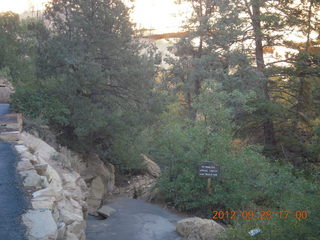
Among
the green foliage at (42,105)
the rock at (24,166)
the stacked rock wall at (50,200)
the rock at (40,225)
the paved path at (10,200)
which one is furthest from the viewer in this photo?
the green foliage at (42,105)

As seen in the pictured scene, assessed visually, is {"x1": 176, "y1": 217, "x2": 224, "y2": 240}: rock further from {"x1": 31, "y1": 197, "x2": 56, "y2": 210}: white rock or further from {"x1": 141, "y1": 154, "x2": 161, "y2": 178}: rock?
{"x1": 141, "y1": 154, "x2": 161, "y2": 178}: rock

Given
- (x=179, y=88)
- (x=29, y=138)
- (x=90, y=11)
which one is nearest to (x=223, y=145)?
(x=29, y=138)

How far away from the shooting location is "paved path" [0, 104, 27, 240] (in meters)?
5.63

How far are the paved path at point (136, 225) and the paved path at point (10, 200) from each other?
10.5 ft

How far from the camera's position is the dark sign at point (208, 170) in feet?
40.4

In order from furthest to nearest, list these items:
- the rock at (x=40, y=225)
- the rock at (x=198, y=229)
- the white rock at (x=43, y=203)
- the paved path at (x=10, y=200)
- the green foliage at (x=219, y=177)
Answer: the green foliage at (x=219, y=177) → the rock at (x=198, y=229) → the white rock at (x=43, y=203) → the paved path at (x=10, y=200) → the rock at (x=40, y=225)

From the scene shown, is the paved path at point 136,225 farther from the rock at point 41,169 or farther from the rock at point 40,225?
the rock at point 40,225

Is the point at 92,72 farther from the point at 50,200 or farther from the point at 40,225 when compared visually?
the point at 40,225

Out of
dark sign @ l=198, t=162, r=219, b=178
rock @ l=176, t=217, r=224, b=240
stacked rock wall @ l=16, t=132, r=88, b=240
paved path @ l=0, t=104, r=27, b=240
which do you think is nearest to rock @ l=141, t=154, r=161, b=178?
dark sign @ l=198, t=162, r=219, b=178

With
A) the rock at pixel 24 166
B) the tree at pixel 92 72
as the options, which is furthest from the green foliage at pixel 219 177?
the rock at pixel 24 166

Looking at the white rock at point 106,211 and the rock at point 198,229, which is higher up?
the rock at point 198,229

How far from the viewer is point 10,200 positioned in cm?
677

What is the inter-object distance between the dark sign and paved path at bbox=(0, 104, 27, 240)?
569 centimetres

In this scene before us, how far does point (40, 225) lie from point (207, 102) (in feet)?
37.4
